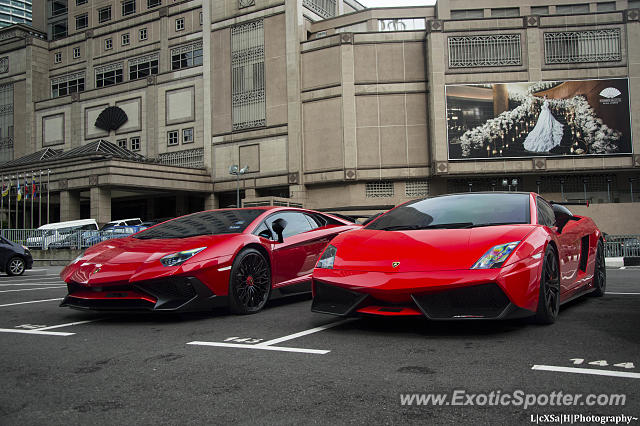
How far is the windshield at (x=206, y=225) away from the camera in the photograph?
6.49m

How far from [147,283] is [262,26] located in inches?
1815

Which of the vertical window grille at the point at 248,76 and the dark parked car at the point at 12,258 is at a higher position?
the vertical window grille at the point at 248,76

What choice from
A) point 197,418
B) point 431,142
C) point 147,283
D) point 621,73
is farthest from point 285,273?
point 621,73

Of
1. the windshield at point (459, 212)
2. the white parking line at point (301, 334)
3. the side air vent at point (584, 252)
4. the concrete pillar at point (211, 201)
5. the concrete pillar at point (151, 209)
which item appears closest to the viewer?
the white parking line at point (301, 334)

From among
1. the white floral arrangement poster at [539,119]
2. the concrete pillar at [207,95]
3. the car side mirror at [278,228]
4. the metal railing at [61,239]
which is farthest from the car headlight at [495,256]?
the concrete pillar at [207,95]

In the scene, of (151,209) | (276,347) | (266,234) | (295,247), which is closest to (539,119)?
(151,209)

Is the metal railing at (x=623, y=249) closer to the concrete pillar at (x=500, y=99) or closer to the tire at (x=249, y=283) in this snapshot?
the concrete pillar at (x=500, y=99)

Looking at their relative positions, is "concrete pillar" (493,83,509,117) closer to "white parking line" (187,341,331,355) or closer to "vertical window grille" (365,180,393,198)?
"vertical window grille" (365,180,393,198)

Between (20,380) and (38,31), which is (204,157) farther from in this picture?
(20,380)

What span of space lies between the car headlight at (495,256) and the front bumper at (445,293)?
6 cm

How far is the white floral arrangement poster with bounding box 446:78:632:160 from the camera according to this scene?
133ft

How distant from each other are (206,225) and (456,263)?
3.43 metres

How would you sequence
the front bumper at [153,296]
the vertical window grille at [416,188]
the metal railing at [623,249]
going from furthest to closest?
the vertical window grille at [416,188], the metal railing at [623,249], the front bumper at [153,296]

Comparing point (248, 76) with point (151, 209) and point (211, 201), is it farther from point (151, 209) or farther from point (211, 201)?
point (151, 209)
